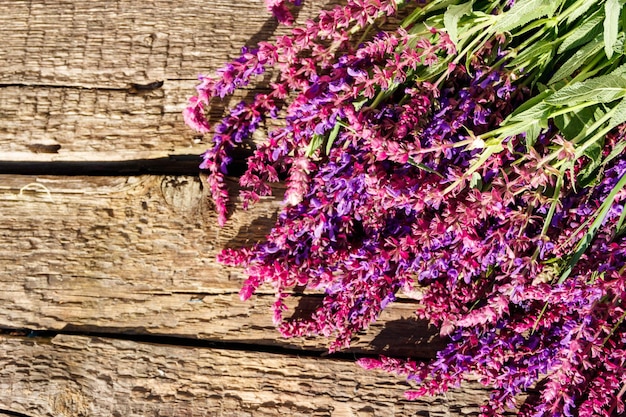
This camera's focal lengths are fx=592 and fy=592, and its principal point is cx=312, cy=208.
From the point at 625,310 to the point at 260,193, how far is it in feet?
3.66

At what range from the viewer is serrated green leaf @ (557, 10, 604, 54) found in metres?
1.51

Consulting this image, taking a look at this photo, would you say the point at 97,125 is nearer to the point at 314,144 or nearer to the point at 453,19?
the point at 314,144

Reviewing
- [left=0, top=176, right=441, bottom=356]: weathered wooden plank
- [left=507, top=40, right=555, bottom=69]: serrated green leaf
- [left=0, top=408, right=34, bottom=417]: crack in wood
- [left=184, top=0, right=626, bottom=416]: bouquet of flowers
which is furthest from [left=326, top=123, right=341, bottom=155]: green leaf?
[left=0, top=408, right=34, bottom=417]: crack in wood

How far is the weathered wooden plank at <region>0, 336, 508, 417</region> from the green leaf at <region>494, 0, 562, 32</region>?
1.15 meters

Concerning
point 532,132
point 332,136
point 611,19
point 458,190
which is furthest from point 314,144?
point 611,19

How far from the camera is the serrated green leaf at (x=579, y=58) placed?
5.03ft

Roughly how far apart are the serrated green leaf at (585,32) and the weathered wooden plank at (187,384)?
1.11m

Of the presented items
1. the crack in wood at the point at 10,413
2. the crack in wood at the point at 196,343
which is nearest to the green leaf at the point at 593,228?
the crack in wood at the point at 196,343

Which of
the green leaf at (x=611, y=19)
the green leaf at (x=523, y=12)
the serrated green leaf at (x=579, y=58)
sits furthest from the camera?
the serrated green leaf at (x=579, y=58)

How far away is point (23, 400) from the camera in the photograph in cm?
194

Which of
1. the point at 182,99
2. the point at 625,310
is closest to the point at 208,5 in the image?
the point at 182,99

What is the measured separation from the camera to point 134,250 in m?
1.99

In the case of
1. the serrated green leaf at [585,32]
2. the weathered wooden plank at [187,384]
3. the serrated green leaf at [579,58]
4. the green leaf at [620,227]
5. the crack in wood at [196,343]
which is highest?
the serrated green leaf at [585,32]

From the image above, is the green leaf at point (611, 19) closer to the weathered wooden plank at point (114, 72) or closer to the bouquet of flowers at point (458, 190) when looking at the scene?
the bouquet of flowers at point (458, 190)
